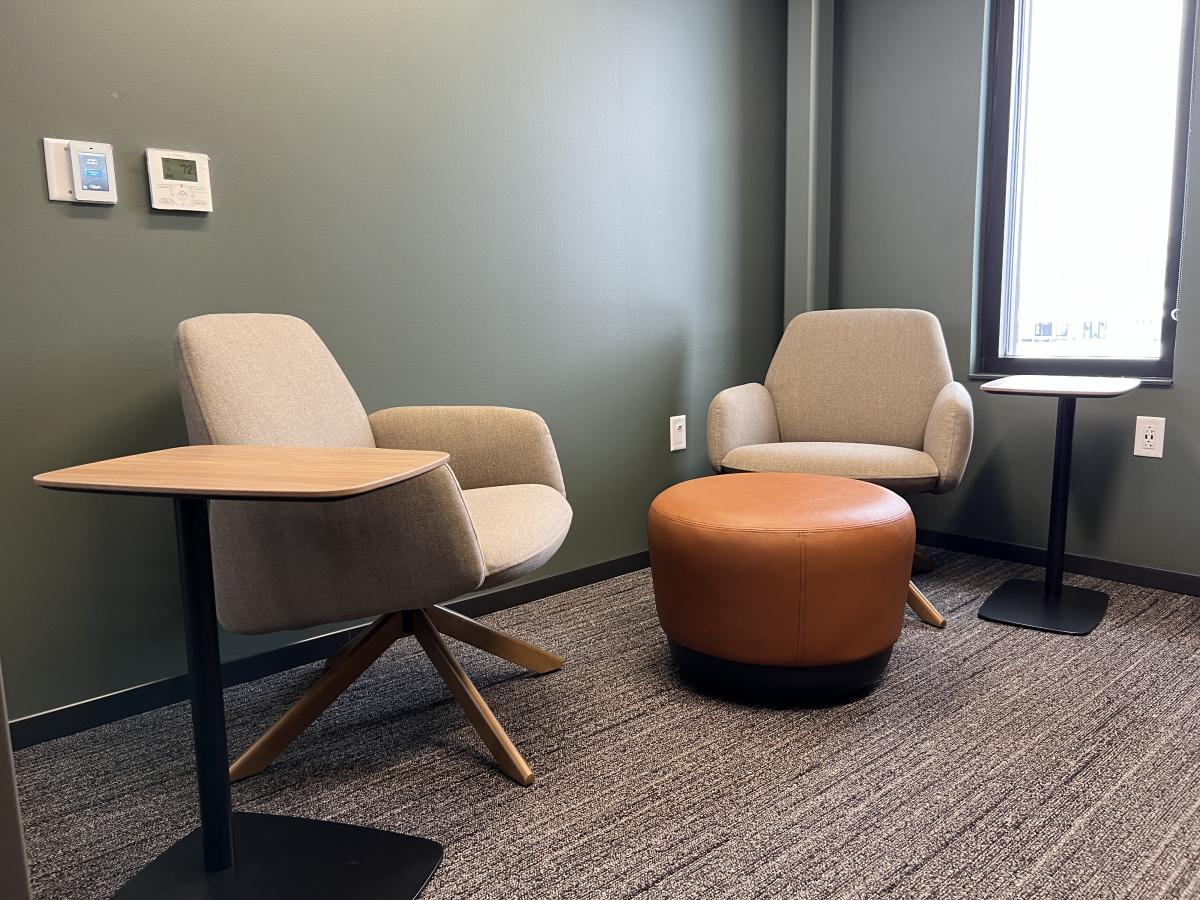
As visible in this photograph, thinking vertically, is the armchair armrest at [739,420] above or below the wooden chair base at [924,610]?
above

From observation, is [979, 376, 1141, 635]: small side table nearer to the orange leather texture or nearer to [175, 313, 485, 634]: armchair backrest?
the orange leather texture

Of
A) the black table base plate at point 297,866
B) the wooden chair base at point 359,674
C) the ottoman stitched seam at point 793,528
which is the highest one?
the ottoman stitched seam at point 793,528

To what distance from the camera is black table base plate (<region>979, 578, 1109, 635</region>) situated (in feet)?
7.53

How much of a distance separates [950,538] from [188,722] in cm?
241

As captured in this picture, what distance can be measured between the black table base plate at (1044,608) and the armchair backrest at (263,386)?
1719mm

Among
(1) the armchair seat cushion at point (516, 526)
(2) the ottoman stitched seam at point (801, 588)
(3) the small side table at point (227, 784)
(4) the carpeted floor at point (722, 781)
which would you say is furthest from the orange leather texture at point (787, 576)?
(3) the small side table at point (227, 784)

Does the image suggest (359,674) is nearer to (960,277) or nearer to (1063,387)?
(1063,387)

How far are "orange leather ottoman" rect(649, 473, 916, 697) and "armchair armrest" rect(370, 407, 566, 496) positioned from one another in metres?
0.31

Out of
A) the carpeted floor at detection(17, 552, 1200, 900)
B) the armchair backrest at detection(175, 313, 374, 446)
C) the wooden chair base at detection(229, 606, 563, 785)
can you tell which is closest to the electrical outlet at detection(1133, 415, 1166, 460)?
the carpeted floor at detection(17, 552, 1200, 900)

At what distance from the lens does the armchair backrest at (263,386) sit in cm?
155

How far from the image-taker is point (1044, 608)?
2.39m

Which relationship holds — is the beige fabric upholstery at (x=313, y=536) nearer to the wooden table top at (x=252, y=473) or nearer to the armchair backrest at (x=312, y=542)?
the armchair backrest at (x=312, y=542)

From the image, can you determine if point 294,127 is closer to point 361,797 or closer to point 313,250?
point 313,250

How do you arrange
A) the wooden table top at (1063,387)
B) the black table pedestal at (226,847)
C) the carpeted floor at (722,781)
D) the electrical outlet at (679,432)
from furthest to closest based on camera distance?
the electrical outlet at (679,432)
the wooden table top at (1063,387)
the carpeted floor at (722,781)
the black table pedestal at (226,847)
